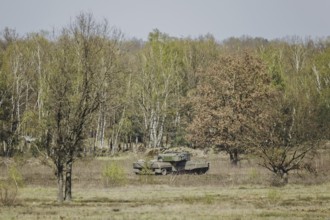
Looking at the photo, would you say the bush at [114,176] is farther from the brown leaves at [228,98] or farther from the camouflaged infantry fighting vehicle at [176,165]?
the brown leaves at [228,98]

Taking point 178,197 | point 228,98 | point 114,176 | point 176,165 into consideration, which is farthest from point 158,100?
point 178,197

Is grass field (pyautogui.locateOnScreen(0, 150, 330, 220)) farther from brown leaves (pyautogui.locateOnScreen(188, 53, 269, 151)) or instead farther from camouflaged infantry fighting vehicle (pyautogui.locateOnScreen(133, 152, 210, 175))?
brown leaves (pyautogui.locateOnScreen(188, 53, 269, 151))

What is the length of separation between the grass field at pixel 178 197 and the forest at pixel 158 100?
1905 mm

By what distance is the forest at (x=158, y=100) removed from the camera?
3284cm

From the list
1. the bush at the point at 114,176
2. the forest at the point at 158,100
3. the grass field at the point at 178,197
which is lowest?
the grass field at the point at 178,197

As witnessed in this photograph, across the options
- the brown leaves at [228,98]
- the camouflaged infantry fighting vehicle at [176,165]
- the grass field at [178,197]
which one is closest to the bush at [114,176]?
the grass field at [178,197]

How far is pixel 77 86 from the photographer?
3291cm

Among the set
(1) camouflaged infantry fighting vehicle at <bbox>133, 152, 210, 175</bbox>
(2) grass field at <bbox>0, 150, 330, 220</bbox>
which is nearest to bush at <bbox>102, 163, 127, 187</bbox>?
(2) grass field at <bbox>0, 150, 330, 220</bbox>

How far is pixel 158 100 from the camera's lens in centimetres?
7719

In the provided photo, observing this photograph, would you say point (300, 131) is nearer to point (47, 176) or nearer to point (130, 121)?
point (47, 176)

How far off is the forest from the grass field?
1905 mm

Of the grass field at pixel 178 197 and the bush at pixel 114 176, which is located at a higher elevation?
the bush at pixel 114 176

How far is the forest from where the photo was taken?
32.8 metres

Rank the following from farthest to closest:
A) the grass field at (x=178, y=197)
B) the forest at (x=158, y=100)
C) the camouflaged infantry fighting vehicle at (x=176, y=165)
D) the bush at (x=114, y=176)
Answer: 1. the camouflaged infantry fighting vehicle at (x=176, y=165)
2. the bush at (x=114, y=176)
3. the forest at (x=158, y=100)
4. the grass field at (x=178, y=197)
